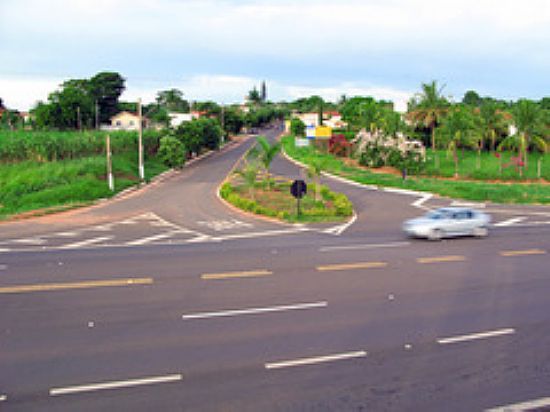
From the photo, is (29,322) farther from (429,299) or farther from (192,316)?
(429,299)

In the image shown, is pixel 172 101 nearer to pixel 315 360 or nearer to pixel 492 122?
pixel 492 122

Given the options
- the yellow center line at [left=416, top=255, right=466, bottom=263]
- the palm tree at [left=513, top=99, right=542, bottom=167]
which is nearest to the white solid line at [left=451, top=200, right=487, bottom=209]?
the yellow center line at [left=416, top=255, right=466, bottom=263]

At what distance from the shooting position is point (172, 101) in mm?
145000

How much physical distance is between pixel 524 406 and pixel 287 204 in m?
23.2

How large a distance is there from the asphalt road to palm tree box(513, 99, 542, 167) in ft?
102

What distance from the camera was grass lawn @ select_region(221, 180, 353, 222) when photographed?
2756 cm

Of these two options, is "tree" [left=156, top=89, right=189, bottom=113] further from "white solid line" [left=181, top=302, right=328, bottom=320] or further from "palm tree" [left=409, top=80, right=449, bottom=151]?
"white solid line" [left=181, top=302, right=328, bottom=320]

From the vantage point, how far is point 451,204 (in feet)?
109

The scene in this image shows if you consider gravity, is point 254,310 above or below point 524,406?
above

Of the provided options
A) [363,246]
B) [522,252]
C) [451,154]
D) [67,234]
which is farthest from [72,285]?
[451,154]

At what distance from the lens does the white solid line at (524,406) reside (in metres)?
8.04

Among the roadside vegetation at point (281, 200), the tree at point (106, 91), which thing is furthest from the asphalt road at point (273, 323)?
the tree at point (106, 91)

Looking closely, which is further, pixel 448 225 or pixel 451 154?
pixel 451 154

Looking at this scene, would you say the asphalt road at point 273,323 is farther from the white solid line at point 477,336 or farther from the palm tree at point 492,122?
the palm tree at point 492,122
